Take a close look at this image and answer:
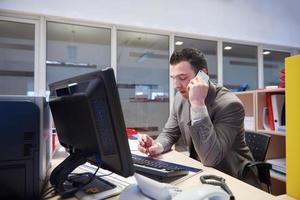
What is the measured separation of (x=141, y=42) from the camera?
9.03 feet

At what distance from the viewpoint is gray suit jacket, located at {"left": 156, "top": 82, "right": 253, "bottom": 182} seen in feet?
3.59

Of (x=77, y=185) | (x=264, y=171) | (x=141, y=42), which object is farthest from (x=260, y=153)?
(x=141, y=42)

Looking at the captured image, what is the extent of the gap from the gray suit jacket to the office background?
0.63m

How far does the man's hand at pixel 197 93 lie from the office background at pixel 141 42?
2.80ft

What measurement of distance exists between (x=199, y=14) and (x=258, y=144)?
6.22ft

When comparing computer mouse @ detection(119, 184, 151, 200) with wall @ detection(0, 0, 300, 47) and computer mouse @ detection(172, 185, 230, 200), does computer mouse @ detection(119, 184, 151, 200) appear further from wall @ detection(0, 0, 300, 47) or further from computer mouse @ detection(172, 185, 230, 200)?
wall @ detection(0, 0, 300, 47)

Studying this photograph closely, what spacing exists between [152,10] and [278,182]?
89.4 inches

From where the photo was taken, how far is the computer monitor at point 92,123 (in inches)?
22.5

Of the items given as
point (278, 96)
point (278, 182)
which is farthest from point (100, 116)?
point (278, 182)

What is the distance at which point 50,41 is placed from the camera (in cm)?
240

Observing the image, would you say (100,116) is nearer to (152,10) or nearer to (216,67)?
(152,10)

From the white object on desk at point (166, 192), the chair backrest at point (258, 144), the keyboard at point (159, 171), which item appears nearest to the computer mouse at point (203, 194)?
the white object on desk at point (166, 192)

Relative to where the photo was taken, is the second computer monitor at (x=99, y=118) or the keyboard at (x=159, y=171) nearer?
the second computer monitor at (x=99, y=118)

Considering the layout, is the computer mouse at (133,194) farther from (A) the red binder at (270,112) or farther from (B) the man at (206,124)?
(A) the red binder at (270,112)
